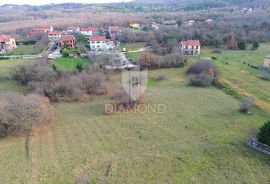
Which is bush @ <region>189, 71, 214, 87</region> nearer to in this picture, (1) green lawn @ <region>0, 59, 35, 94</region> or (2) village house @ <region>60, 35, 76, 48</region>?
(1) green lawn @ <region>0, 59, 35, 94</region>

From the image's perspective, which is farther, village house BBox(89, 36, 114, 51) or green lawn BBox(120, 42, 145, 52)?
green lawn BBox(120, 42, 145, 52)

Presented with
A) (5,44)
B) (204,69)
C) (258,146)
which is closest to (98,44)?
(5,44)

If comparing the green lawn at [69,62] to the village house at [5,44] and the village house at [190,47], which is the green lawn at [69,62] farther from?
the village house at [190,47]

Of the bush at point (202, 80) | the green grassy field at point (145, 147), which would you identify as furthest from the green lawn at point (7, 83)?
the bush at point (202, 80)

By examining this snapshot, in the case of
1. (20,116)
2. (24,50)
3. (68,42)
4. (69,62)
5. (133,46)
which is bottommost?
(69,62)

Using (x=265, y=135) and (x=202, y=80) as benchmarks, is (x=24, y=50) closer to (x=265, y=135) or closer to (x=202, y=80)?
(x=202, y=80)

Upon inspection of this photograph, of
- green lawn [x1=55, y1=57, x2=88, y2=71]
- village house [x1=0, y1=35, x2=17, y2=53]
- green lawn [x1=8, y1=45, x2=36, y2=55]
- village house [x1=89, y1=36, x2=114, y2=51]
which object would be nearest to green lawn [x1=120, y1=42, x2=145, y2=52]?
A: village house [x1=89, y1=36, x2=114, y2=51]
